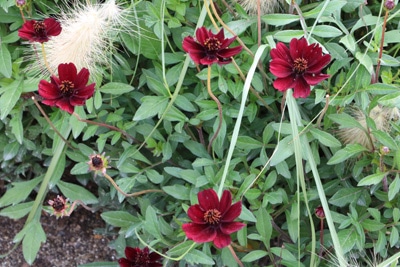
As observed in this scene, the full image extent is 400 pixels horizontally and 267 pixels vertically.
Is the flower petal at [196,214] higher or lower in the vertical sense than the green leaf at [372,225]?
higher

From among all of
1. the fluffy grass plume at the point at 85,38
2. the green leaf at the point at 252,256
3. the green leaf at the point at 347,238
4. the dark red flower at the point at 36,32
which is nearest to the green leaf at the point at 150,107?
the fluffy grass plume at the point at 85,38

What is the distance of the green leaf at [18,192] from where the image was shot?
165 centimetres

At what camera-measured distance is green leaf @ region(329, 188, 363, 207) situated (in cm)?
145

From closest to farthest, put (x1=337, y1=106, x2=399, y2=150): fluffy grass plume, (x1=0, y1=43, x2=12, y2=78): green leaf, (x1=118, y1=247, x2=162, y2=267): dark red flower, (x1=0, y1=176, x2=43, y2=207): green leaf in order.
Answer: (x1=118, y1=247, x2=162, y2=267): dark red flower
(x1=337, y1=106, x2=399, y2=150): fluffy grass plume
(x1=0, y1=43, x2=12, y2=78): green leaf
(x1=0, y1=176, x2=43, y2=207): green leaf

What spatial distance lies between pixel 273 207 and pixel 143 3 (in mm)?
589

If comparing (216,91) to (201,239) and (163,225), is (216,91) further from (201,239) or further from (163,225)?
(201,239)

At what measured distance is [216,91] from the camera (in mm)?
1520

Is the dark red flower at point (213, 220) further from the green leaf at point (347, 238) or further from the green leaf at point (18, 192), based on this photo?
the green leaf at point (18, 192)

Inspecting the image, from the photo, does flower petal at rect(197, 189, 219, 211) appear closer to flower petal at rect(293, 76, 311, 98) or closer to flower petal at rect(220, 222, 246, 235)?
flower petal at rect(220, 222, 246, 235)

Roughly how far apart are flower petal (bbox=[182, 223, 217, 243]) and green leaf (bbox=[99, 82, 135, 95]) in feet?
1.67

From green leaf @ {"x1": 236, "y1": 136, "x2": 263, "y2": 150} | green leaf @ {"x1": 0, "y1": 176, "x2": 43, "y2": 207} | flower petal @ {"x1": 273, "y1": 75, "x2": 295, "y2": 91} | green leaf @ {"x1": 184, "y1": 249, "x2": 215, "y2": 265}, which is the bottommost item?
green leaf @ {"x1": 0, "y1": 176, "x2": 43, "y2": 207}

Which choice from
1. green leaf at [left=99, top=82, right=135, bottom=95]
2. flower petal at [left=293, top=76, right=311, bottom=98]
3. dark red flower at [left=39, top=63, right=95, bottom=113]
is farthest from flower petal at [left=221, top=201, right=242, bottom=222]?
green leaf at [left=99, top=82, right=135, bottom=95]

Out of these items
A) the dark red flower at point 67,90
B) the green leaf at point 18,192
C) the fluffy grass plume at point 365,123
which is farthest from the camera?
the green leaf at point 18,192

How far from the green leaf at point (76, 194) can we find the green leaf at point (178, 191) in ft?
0.88
